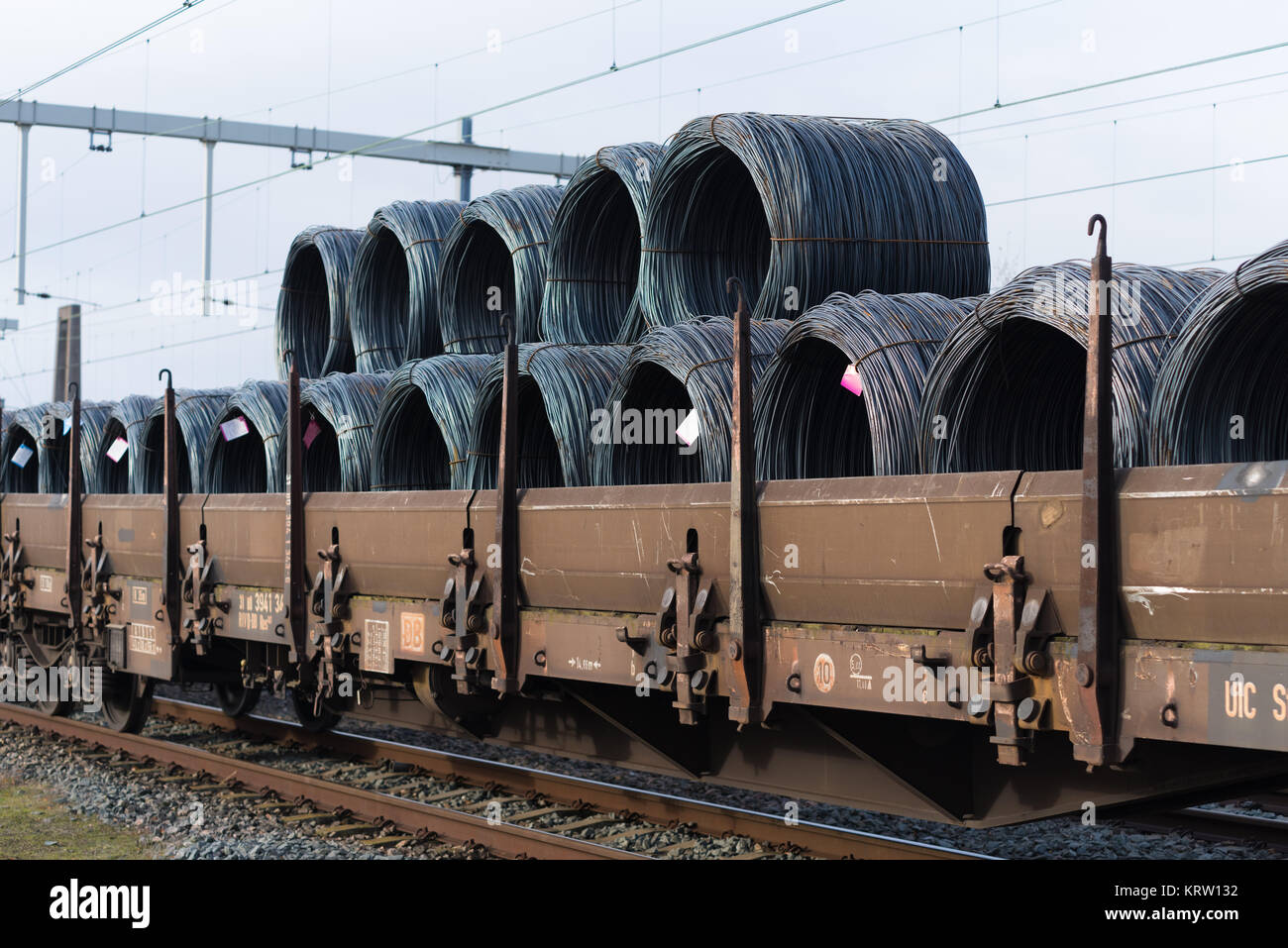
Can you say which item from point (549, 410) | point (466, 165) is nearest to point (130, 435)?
point (549, 410)

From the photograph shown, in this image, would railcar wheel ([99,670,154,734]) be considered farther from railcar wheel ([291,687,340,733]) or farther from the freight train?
the freight train

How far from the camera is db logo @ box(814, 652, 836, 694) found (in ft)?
16.7

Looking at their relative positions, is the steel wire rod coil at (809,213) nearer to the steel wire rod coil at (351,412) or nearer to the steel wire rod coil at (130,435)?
the steel wire rod coil at (351,412)

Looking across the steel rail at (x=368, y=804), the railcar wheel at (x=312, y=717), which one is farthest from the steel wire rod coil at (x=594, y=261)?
the railcar wheel at (x=312, y=717)

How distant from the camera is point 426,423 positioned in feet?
32.3

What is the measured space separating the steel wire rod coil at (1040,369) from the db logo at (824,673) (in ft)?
3.94

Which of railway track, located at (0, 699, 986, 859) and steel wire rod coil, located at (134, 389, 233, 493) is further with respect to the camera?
steel wire rod coil, located at (134, 389, 233, 493)

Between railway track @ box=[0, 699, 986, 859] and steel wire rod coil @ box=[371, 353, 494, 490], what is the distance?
2158 millimetres

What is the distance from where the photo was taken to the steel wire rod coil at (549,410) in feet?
25.6

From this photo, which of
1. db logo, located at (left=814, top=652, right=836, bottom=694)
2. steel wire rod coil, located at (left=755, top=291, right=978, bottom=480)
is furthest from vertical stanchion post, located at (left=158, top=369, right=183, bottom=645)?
db logo, located at (left=814, top=652, right=836, bottom=694)

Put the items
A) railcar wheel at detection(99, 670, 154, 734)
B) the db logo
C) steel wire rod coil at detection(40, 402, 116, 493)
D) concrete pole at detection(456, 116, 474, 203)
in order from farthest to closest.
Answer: concrete pole at detection(456, 116, 474, 203)
steel wire rod coil at detection(40, 402, 116, 493)
railcar wheel at detection(99, 670, 154, 734)
the db logo

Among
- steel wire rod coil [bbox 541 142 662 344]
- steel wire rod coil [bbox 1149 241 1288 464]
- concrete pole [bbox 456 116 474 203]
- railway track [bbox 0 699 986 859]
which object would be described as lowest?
railway track [bbox 0 699 986 859]
